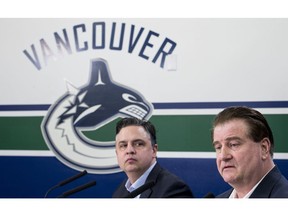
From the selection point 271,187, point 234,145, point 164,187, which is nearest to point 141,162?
point 164,187

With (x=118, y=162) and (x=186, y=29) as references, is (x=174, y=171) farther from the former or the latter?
(x=186, y=29)

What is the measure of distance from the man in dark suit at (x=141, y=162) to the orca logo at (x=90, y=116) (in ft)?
0.24

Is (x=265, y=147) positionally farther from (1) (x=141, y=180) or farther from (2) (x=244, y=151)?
(1) (x=141, y=180)

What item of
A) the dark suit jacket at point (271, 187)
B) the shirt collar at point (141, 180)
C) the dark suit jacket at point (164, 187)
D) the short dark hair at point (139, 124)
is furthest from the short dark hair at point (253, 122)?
the short dark hair at point (139, 124)

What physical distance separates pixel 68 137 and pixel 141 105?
1.43 feet

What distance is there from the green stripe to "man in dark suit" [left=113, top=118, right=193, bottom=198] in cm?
5

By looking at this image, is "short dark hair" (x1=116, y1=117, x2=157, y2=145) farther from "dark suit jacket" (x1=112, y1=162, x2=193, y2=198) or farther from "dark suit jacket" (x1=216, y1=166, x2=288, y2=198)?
"dark suit jacket" (x1=216, y1=166, x2=288, y2=198)

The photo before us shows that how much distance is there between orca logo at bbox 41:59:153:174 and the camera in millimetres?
2432

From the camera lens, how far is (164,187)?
6.68 feet

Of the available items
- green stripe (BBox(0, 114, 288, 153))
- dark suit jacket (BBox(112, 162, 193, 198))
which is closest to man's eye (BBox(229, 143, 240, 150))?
dark suit jacket (BBox(112, 162, 193, 198))

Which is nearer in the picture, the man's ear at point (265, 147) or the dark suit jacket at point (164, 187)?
the man's ear at point (265, 147)

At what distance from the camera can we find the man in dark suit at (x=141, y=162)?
2107 millimetres

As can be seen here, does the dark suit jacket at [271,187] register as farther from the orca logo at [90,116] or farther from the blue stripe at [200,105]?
the orca logo at [90,116]

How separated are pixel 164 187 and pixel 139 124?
1.52 ft
